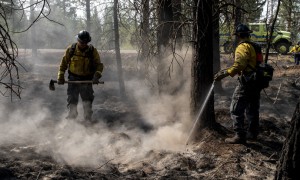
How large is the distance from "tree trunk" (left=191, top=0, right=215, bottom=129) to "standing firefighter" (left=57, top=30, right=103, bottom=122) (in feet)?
7.13

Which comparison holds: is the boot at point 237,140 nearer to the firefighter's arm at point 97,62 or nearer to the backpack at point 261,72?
the backpack at point 261,72

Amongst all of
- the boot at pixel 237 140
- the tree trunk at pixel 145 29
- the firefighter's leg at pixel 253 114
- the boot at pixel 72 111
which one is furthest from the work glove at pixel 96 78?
the firefighter's leg at pixel 253 114

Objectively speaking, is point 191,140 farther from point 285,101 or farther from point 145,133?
point 285,101

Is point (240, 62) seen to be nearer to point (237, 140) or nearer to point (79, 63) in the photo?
point (237, 140)

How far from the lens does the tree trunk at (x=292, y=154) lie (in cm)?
306

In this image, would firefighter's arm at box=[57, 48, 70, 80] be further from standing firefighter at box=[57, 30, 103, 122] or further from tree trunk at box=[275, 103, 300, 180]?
tree trunk at box=[275, 103, 300, 180]

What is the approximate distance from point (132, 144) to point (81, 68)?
2.17 meters

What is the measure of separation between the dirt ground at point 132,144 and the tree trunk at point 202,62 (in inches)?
14.6

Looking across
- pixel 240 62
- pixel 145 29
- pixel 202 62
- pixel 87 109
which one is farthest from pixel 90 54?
pixel 240 62

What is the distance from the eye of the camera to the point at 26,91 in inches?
501

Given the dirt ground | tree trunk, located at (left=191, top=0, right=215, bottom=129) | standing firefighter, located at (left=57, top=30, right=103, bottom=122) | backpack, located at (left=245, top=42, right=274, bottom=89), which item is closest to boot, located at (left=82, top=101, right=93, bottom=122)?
standing firefighter, located at (left=57, top=30, right=103, bottom=122)

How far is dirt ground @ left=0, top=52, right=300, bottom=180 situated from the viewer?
4590 millimetres

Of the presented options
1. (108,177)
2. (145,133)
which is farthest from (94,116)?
(108,177)

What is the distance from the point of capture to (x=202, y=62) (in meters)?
5.69
